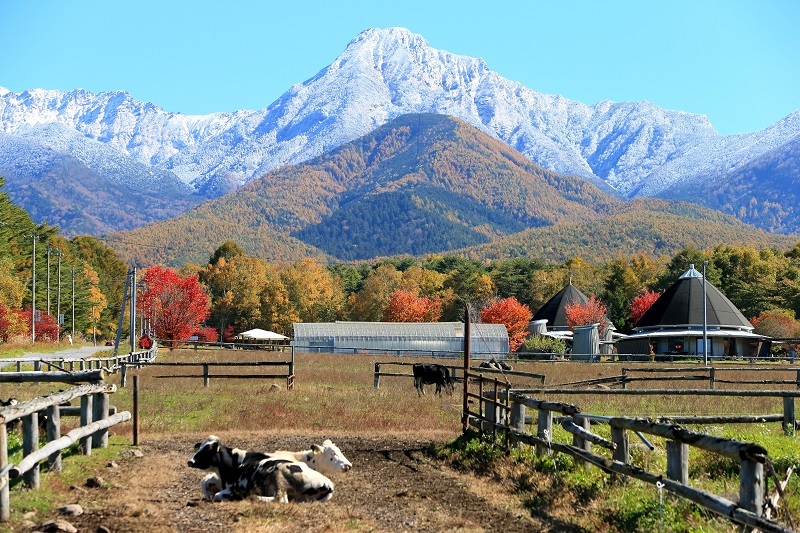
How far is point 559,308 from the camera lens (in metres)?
98.2

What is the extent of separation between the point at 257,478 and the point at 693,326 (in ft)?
239

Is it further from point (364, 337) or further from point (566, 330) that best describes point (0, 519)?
point (566, 330)

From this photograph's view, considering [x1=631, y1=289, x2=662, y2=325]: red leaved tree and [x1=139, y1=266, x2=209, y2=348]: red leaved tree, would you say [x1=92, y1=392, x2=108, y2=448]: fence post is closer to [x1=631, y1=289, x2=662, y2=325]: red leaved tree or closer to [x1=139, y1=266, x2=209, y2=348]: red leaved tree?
[x1=139, y1=266, x2=209, y2=348]: red leaved tree

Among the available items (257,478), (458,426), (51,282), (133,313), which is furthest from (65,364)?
(51,282)

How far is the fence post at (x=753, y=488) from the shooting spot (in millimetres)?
8805

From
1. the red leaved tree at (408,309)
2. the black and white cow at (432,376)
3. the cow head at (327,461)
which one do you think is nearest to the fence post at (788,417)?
the cow head at (327,461)

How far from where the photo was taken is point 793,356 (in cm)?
6812

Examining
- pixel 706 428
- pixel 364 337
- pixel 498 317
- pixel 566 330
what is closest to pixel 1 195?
pixel 364 337

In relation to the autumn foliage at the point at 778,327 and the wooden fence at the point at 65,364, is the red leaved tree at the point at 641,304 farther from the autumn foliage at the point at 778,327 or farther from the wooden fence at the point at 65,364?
the wooden fence at the point at 65,364

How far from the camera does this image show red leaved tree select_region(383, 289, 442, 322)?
357ft

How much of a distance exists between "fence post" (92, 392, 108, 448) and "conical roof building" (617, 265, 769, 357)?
68262 mm

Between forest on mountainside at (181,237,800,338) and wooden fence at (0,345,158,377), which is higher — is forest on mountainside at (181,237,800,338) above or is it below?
above

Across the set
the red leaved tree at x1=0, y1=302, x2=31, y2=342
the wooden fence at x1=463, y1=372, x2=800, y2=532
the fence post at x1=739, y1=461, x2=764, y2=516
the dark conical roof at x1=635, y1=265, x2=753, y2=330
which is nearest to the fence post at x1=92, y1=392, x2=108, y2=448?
the wooden fence at x1=463, y1=372, x2=800, y2=532

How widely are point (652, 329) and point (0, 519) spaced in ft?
255
